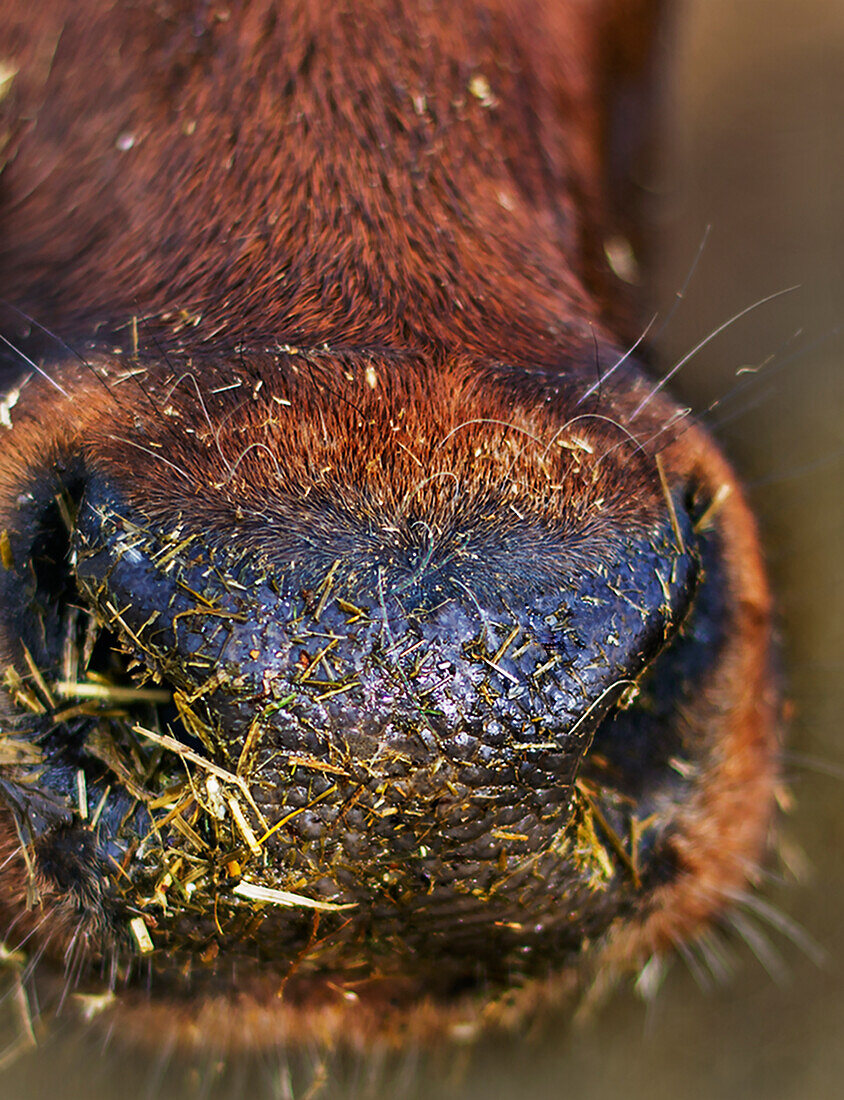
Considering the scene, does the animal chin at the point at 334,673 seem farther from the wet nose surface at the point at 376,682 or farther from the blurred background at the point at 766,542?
the blurred background at the point at 766,542

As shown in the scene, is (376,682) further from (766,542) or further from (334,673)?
(766,542)

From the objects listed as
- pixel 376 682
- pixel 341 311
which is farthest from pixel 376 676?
pixel 341 311

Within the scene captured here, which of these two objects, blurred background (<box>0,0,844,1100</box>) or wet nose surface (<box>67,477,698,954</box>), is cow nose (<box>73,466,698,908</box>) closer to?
wet nose surface (<box>67,477,698,954</box>)

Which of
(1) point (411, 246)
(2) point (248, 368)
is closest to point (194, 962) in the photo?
(2) point (248, 368)

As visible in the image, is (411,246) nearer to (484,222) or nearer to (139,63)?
(484,222)

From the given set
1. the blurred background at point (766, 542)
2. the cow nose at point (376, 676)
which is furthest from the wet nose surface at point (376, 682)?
the blurred background at point (766, 542)

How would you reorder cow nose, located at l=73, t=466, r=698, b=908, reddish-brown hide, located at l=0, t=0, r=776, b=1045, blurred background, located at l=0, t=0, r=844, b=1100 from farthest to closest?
blurred background, located at l=0, t=0, r=844, b=1100
reddish-brown hide, located at l=0, t=0, r=776, b=1045
cow nose, located at l=73, t=466, r=698, b=908

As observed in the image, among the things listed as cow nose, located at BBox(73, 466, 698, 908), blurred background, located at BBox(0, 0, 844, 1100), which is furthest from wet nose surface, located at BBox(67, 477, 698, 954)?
blurred background, located at BBox(0, 0, 844, 1100)
